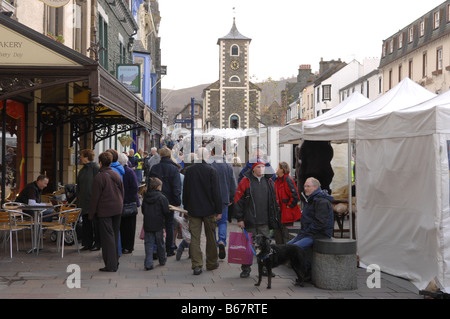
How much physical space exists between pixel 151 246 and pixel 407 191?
3.79 m

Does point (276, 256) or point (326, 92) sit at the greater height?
point (326, 92)

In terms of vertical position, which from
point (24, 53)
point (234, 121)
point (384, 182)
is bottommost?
point (384, 182)

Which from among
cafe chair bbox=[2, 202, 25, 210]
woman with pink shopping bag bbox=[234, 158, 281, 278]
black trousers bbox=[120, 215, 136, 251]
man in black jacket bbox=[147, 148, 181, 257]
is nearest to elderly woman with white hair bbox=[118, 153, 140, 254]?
black trousers bbox=[120, 215, 136, 251]

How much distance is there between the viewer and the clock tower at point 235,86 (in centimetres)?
8538

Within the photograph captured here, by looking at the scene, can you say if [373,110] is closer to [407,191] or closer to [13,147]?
[407,191]

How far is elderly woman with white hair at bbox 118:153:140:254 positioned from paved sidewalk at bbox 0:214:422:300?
36.1 inches

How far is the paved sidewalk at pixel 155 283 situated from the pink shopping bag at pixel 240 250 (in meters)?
0.25

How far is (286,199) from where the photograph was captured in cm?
993

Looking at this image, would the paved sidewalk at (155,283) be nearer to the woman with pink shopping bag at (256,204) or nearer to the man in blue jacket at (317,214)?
the man in blue jacket at (317,214)

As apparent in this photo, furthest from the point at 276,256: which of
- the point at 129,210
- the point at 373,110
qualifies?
the point at 373,110

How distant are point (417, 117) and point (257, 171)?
7.68 feet

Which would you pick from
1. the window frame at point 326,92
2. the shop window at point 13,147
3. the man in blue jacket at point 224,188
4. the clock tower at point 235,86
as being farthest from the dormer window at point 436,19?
the clock tower at point 235,86

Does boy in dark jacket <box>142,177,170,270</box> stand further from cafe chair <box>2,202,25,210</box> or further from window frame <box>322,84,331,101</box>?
window frame <box>322,84,331,101</box>

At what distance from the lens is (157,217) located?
876 centimetres
